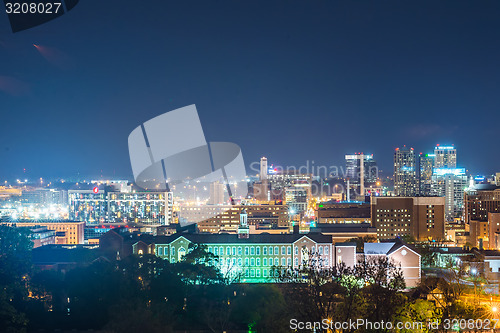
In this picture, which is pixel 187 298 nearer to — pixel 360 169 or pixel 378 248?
pixel 378 248

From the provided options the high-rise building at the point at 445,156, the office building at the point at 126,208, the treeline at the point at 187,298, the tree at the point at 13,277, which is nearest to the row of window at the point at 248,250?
the treeline at the point at 187,298

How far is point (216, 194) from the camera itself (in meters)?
46.5

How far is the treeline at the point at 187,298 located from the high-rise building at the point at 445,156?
2054 inches

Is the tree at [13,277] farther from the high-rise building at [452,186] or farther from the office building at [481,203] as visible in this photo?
the high-rise building at [452,186]

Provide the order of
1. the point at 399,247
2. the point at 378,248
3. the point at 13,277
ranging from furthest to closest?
1. the point at 378,248
2. the point at 399,247
3. the point at 13,277

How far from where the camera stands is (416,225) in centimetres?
3014

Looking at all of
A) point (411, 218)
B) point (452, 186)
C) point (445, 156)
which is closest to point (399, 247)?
point (411, 218)

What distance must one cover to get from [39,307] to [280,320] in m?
6.34

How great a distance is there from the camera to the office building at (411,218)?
29953 millimetres

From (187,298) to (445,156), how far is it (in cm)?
5670

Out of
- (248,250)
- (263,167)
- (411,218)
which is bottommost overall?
(248,250)

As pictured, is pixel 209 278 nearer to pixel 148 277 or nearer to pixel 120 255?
pixel 148 277

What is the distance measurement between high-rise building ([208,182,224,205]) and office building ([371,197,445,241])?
1820 centimetres

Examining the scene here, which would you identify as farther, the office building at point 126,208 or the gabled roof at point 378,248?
the office building at point 126,208
